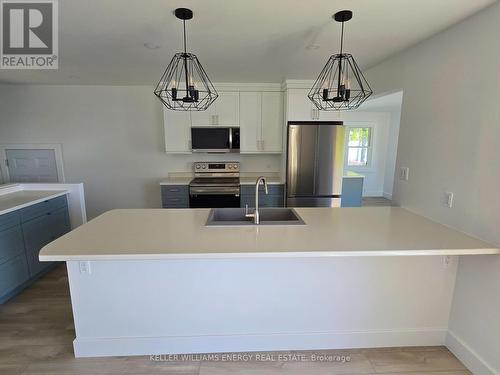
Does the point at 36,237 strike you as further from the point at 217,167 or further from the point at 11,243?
the point at 217,167

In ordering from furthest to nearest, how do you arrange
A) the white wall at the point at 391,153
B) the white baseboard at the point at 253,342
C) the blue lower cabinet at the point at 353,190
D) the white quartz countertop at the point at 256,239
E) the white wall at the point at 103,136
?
the white wall at the point at 391,153
the blue lower cabinet at the point at 353,190
the white wall at the point at 103,136
the white baseboard at the point at 253,342
the white quartz countertop at the point at 256,239

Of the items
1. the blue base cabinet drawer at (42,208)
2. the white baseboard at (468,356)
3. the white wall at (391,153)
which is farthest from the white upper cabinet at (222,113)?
the white wall at (391,153)

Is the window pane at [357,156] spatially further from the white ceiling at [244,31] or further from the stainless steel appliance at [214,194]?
the white ceiling at [244,31]

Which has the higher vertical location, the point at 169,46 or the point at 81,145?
the point at 169,46

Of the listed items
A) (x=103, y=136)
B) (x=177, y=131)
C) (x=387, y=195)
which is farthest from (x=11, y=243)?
(x=387, y=195)

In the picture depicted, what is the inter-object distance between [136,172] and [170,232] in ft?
9.44

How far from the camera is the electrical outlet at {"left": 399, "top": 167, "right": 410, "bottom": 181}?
7.48 ft

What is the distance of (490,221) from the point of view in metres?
1.54

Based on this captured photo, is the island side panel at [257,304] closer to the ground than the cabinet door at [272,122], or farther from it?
closer to the ground

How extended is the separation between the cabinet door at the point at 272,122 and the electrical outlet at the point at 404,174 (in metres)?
1.87

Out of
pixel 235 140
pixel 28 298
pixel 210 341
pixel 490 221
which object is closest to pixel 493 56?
pixel 490 221

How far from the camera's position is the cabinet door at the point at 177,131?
150 inches

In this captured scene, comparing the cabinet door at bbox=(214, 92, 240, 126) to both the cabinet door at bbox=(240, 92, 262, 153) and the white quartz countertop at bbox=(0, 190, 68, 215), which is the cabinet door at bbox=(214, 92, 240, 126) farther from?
the white quartz countertop at bbox=(0, 190, 68, 215)

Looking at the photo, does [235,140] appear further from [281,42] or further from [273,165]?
[281,42]
